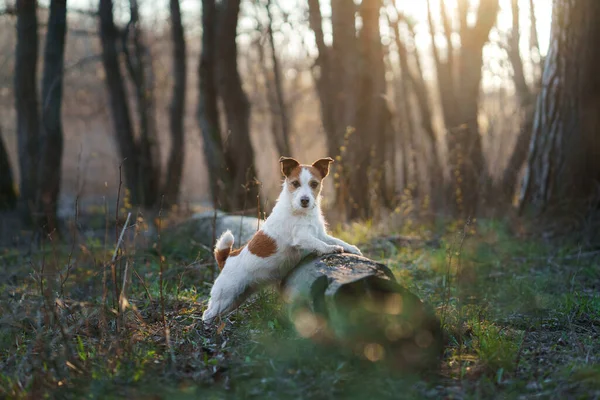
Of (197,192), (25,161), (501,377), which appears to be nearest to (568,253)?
(501,377)

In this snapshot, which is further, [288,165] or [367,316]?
[288,165]

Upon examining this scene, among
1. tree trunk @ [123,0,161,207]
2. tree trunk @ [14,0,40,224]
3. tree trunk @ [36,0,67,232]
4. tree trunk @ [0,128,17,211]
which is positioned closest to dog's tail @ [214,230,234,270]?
tree trunk @ [36,0,67,232]

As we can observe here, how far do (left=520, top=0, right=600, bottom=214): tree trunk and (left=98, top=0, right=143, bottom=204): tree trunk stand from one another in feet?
30.6

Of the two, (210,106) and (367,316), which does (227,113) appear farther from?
(367,316)

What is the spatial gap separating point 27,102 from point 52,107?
143 centimetres

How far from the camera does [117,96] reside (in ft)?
48.6

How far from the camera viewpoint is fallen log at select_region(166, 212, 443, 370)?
Result: 4160 mm

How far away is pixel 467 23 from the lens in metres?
12.9

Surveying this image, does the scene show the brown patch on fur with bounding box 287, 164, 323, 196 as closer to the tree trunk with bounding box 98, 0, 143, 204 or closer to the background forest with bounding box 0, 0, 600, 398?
the background forest with bounding box 0, 0, 600, 398

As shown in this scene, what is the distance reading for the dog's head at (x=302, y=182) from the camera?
5414 mm

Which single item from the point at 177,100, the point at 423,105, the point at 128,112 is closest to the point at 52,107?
the point at 128,112

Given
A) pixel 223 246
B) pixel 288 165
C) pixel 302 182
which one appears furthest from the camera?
pixel 223 246

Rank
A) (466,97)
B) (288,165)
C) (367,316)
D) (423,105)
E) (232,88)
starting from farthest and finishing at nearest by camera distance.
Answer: (423,105)
(466,97)
(232,88)
(288,165)
(367,316)

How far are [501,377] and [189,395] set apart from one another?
83.4 inches
